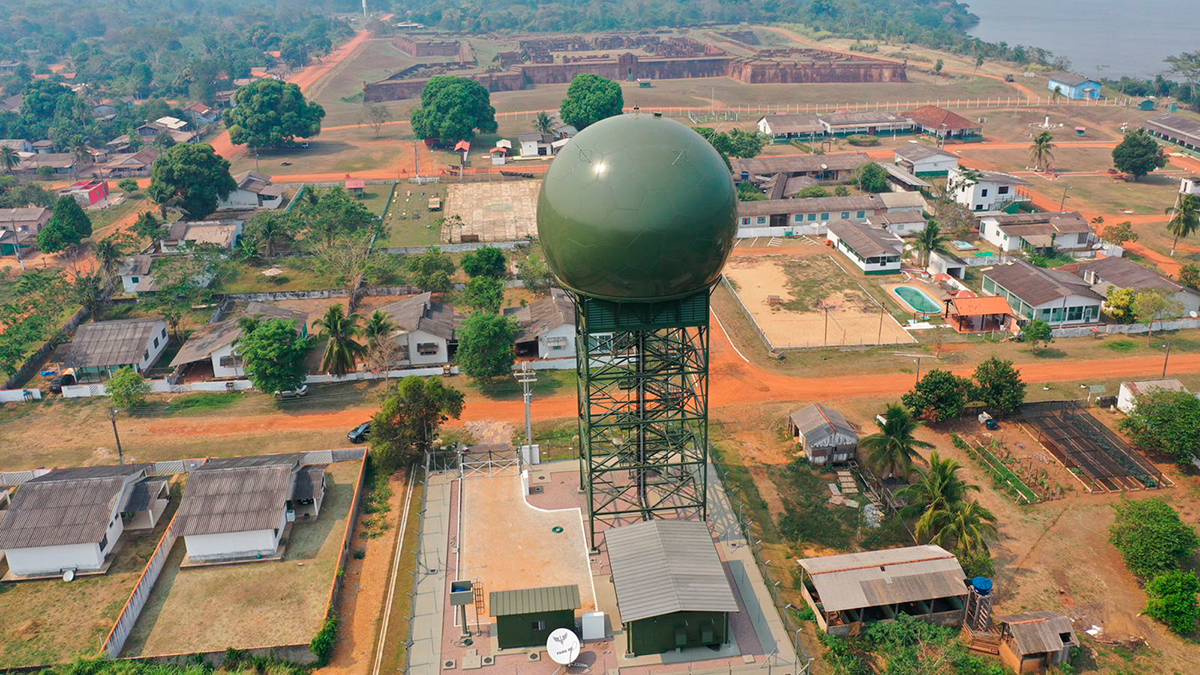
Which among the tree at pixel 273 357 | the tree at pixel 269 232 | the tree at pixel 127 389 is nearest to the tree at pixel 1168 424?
the tree at pixel 273 357

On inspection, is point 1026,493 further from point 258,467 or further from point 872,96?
point 872,96

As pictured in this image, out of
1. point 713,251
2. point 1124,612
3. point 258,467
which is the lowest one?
point 1124,612

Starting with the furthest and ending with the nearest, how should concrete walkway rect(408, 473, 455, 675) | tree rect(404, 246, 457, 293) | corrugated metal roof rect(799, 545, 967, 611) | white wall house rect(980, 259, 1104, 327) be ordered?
tree rect(404, 246, 457, 293) < white wall house rect(980, 259, 1104, 327) < corrugated metal roof rect(799, 545, 967, 611) < concrete walkway rect(408, 473, 455, 675)

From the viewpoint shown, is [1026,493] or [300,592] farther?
[1026,493]

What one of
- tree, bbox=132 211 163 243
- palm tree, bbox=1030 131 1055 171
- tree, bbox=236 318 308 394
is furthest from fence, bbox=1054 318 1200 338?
tree, bbox=132 211 163 243

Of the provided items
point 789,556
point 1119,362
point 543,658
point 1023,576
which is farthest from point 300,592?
point 1119,362

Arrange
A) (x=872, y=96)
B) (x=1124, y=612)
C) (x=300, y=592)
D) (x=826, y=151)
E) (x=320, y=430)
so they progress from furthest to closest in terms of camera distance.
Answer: (x=872, y=96) → (x=826, y=151) → (x=320, y=430) → (x=300, y=592) → (x=1124, y=612)

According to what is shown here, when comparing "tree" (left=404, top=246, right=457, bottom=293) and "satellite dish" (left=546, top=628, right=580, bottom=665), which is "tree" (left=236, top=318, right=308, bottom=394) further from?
"satellite dish" (left=546, top=628, right=580, bottom=665)

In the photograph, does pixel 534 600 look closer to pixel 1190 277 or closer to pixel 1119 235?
pixel 1190 277
